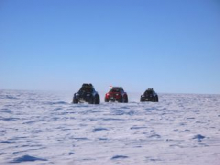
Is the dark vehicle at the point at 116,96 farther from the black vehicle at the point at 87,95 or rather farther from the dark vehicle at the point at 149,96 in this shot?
the dark vehicle at the point at 149,96

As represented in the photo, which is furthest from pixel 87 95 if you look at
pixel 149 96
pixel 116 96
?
pixel 149 96

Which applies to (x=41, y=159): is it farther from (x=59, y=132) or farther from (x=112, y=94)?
(x=112, y=94)

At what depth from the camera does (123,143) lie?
5.91 m

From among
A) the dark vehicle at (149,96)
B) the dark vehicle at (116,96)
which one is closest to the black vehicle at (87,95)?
the dark vehicle at (116,96)

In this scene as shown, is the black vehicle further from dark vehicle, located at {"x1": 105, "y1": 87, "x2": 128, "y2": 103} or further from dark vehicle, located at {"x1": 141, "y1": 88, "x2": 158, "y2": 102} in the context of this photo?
dark vehicle, located at {"x1": 141, "y1": 88, "x2": 158, "y2": 102}

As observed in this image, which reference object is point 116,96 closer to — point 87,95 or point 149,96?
point 87,95

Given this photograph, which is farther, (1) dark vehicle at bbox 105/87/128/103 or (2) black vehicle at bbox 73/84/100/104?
(1) dark vehicle at bbox 105/87/128/103

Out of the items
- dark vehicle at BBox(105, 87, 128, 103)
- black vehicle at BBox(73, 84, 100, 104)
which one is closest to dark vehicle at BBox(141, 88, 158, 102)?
dark vehicle at BBox(105, 87, 128, 103)

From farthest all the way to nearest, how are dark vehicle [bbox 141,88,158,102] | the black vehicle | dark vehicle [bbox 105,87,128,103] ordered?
dark vehicle [bbox 141,88,158,102] < dark vehicle [bbox 105,87,128,103] < the black vehicle

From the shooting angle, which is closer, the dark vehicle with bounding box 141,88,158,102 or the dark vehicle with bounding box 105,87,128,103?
the dark vehicle with bounding box 105,87,128,103

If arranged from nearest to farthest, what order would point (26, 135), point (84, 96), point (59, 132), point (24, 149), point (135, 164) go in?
point (135, 164)
point (24, 149)
point (26, 135)
point (59, 132)
point (84, 96)

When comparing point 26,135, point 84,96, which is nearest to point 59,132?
point 26,135

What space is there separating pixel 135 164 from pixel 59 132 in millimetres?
3507

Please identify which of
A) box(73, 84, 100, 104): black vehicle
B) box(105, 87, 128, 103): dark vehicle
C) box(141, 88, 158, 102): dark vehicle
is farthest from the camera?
box(141, 88, 158, 102): dark vehicle
